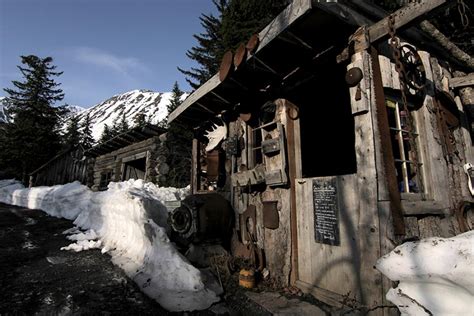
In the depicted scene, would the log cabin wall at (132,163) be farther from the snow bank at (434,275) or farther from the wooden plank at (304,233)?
the snow bank at (434,275)

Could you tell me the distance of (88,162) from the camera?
56.6ft

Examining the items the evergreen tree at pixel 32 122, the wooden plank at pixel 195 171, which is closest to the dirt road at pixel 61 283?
the wooden plank at pixel 195 171

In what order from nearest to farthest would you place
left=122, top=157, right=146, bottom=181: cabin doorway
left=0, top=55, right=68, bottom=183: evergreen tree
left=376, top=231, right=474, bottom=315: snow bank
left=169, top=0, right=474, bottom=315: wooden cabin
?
1. left=376, top=231, right=474, bottom=315: snow bank
2. left=169, top=0, right=474, bottom=315: wooden cabin
3. left=122, top=157, right=146, bottom=181: cabin doorway
4. left=0, top=55, right=68, bottom=183: evergreen tree

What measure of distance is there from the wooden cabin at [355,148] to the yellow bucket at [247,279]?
49 cm

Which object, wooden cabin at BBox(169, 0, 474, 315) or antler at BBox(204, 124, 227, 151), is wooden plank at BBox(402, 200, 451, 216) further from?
antler at BBox(204, 124, 227, 151)

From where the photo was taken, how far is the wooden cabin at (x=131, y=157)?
39.6 ft

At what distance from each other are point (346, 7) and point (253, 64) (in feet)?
5.29

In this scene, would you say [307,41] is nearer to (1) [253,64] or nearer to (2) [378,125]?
(1) [253,64]

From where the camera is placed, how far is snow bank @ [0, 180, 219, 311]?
400cm

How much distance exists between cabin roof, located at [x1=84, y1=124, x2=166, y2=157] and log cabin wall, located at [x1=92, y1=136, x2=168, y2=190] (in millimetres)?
199

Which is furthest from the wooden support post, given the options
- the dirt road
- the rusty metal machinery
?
the rusty metal machinery

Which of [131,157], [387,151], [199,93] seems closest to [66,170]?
[131,157]

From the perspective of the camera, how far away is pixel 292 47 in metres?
4.11

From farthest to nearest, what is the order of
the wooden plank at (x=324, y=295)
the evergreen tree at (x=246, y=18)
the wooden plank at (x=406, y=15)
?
the evergreen tree at (x=246, y=18)
the wooden plank at (x=324, y=295)
the wooden plank at (x=406, y=15)
